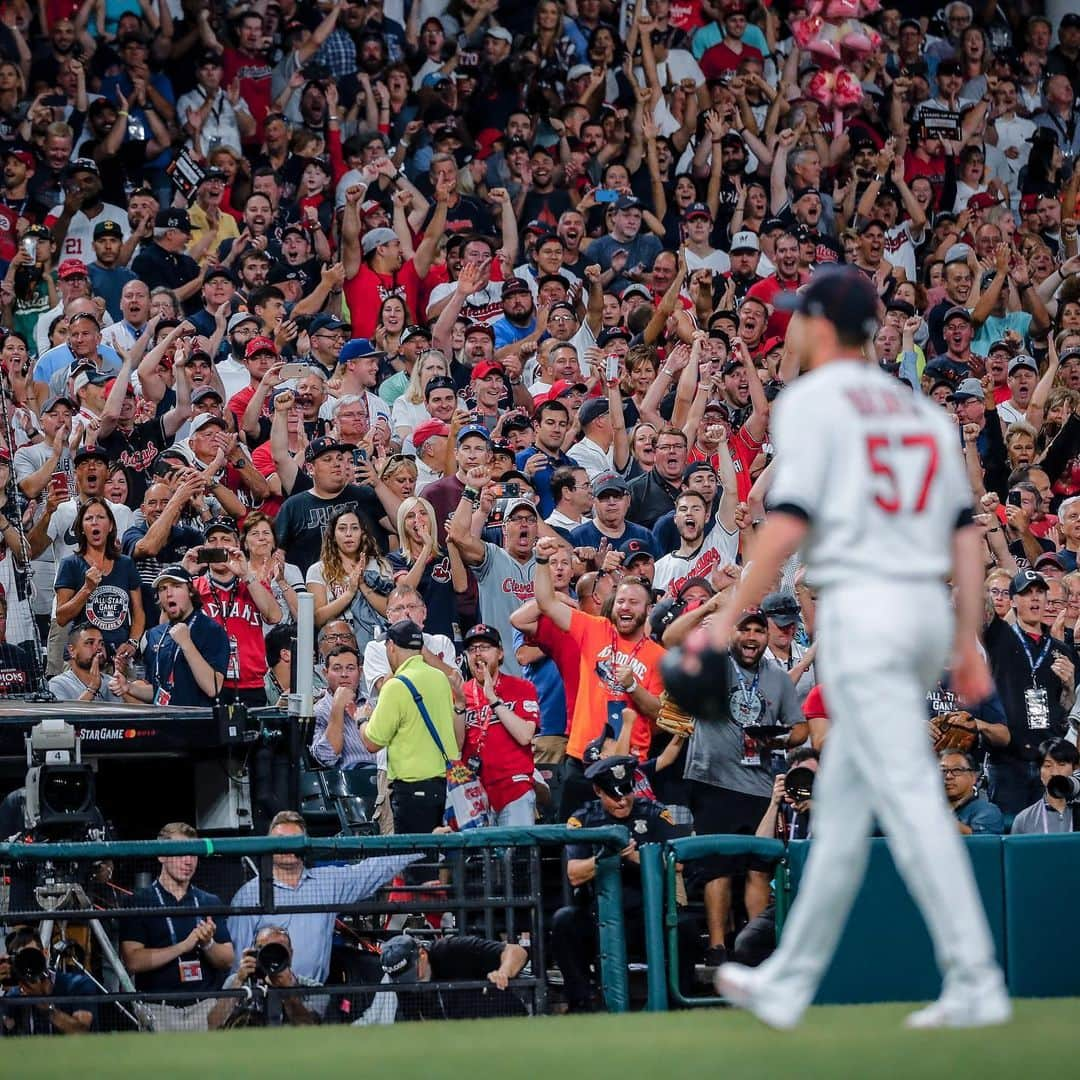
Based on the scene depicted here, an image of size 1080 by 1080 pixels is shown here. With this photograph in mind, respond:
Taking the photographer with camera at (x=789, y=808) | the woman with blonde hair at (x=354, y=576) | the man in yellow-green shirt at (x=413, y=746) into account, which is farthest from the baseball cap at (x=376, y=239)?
the photographer with camera at (x=789, y=808)

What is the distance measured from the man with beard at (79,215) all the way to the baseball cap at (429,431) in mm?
3297

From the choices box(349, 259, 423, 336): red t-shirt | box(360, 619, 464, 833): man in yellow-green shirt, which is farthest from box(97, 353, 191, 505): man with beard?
box(360, 619, 464, 833): man in yellow-green shirt

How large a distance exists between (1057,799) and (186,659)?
4.43 metres

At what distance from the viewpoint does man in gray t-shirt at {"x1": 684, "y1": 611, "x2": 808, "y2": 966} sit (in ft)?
31.1

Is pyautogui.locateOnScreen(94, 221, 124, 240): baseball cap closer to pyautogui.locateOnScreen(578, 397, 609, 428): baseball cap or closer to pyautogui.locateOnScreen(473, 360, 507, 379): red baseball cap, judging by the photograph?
pyautogui.locateOnScreen(473, 360, 507, 379): red baseball cap

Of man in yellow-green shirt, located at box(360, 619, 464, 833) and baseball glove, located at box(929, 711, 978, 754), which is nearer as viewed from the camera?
man in yellow-green shirt, located at box(360, 619, 464, 833)

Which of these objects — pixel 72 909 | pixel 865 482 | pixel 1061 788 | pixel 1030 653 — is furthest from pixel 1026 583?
pixel 865 482

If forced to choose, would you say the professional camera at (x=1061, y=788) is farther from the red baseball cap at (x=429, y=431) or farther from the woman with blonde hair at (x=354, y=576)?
the red baseball cap at (x=429, y=431)

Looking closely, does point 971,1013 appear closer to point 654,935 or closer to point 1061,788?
point 654,935

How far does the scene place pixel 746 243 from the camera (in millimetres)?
16469

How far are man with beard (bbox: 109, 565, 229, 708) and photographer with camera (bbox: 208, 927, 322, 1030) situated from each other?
9.22 feet

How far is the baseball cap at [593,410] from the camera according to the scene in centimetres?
1331

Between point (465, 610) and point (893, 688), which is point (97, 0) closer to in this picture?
point (465, 610)

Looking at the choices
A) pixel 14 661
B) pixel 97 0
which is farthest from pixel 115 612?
pixel 97 0
